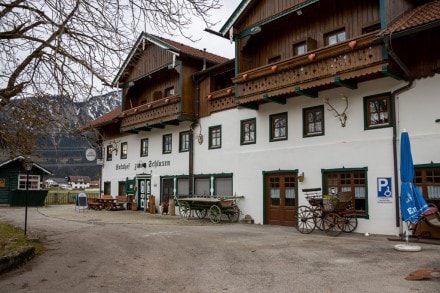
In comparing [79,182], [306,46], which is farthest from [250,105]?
[79,182]

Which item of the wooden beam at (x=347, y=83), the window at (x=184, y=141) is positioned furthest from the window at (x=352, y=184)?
the window at (x=184, y=141)

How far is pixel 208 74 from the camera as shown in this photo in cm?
2256

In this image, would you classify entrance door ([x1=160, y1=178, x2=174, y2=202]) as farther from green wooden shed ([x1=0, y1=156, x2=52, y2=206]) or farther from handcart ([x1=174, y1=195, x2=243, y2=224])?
green wooden shed ([x1=0, y1=156, x2=52, y2=206])

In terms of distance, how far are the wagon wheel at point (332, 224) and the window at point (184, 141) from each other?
10623mm

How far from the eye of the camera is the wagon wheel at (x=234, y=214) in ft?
63.8

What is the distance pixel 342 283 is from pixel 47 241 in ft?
31.0

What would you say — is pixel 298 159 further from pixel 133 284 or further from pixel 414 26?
pixel 133 284

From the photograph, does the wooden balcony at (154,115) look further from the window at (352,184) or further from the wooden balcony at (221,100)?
the window at (352,184)

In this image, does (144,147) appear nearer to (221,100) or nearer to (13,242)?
(221,100)

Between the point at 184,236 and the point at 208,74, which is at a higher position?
the point at 208,74

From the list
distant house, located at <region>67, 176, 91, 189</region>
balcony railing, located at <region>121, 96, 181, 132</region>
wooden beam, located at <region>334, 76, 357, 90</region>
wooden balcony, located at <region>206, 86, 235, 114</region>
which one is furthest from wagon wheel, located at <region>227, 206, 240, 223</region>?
distant house, located at <region>67, 176, 91, 189</region>

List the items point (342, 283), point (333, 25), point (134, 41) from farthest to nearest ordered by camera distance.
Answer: point (333, 25) < point (134, 41) < point (342, 283)

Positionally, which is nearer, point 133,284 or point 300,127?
point 133,284

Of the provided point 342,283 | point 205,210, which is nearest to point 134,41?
point 342,283
